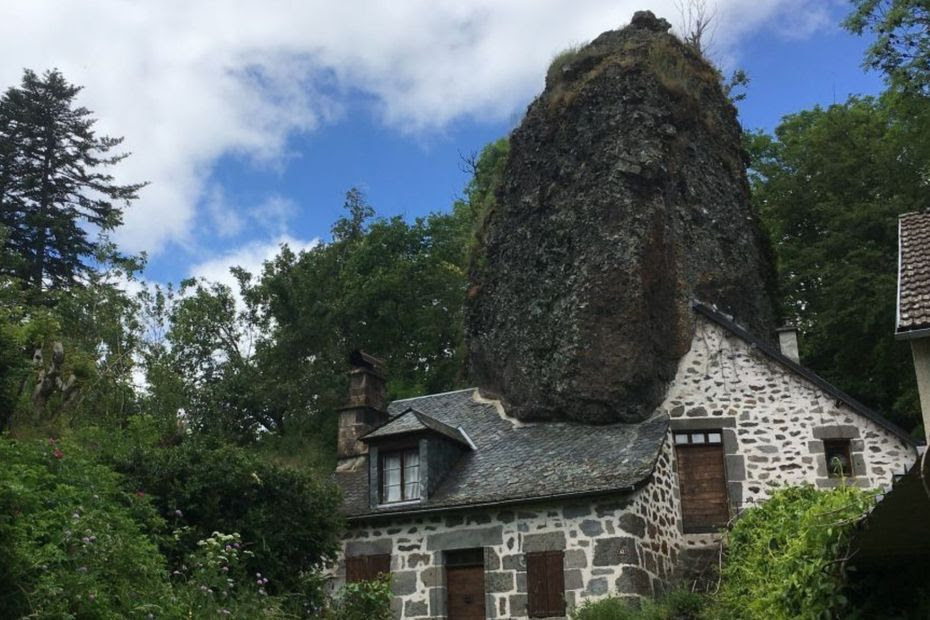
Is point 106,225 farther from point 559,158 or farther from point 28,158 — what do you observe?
point 559,158

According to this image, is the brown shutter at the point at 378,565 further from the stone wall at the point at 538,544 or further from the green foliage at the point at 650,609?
the green foliage at the point at 650,609

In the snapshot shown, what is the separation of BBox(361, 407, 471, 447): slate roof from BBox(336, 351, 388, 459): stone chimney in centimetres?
253

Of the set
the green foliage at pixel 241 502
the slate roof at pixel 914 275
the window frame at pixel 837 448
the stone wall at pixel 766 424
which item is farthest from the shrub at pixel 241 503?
the window frame at pixel 837 448

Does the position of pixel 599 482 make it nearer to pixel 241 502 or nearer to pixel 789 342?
pixel 241 502

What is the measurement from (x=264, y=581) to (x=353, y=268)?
21.9 m

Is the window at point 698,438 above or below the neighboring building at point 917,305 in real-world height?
below

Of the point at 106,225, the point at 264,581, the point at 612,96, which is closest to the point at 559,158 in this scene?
the point at 612,96

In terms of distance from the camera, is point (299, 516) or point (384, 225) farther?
point (384, 225)

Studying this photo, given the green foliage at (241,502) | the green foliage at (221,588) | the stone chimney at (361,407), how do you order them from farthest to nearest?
1. the stone chimney at (361,407)
2. the green foliage at (241,502)
3. the green foliage at (221,588)

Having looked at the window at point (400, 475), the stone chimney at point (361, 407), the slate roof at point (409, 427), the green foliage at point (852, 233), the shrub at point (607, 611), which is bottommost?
the shrub at point (607, 611)

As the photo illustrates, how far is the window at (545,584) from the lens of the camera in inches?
573

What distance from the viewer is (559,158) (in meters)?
19.8

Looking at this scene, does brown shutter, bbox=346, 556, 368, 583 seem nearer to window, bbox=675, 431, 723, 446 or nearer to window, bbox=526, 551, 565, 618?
window, bbox=526, 551, 565, 618

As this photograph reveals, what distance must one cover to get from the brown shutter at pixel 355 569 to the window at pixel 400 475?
Result: 1.13 m
